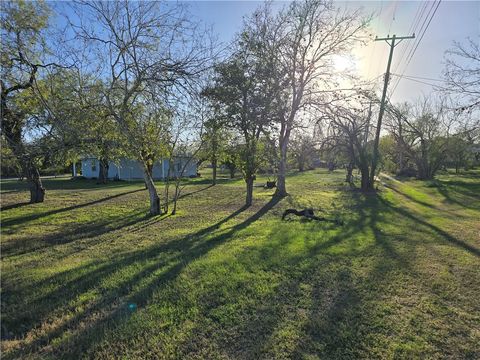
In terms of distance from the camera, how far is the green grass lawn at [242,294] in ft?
8.80

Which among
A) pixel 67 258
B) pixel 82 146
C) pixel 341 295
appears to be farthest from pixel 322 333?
pixel 82 146

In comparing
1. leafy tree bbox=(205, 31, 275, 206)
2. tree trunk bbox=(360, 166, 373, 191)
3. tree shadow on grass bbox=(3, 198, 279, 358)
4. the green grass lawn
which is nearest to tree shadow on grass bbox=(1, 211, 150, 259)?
the green grass lawn

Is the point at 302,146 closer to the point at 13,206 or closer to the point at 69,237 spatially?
the point at 69,237

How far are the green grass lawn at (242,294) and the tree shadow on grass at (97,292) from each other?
0.06 feet

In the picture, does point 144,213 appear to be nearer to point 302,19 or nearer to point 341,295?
point 341,295

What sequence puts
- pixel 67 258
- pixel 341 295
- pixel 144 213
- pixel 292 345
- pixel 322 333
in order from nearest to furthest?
pixel 292 345 < pixel 322 333 < pixel 341 295 < pixel 67 258 < pixel 144 213

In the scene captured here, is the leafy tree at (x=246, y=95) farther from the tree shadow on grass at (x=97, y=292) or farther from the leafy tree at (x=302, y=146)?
the tree shadow on grass at (x=97, y=292)

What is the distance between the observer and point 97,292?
3.78 meters

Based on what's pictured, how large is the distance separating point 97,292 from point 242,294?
6.38 feet

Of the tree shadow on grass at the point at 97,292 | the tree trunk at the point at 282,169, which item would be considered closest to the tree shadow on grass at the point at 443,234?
the tree shadow on grass at the point at 97,292

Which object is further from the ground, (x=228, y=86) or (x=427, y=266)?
(x=228, y=86)

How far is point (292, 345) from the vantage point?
266cm

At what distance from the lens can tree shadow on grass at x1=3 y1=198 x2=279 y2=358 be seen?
9.27 ft

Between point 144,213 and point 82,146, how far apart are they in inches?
138
